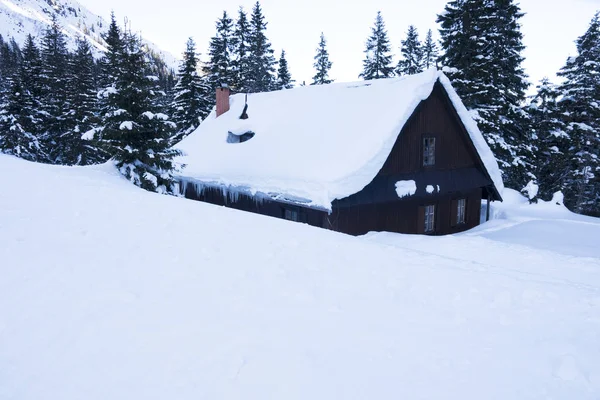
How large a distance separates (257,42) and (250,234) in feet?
123

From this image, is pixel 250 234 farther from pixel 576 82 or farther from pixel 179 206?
pixel 576 82

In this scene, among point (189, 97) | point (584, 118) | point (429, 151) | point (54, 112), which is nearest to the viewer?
point (429, 151)

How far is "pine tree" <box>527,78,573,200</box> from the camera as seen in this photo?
26188mm

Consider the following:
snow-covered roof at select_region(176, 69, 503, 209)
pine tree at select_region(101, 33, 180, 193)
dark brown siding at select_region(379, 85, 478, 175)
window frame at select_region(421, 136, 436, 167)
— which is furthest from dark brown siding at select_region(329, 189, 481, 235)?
pine tree at select_region(101, 33, 180, 193)

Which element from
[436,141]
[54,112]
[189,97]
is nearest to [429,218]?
[436,141]

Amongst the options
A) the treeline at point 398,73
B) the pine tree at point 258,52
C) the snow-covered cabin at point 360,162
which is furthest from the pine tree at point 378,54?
the snow-covered cabin at point 360,162

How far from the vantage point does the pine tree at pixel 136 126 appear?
15.1 m

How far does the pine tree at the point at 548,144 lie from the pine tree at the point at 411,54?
16.0 meters

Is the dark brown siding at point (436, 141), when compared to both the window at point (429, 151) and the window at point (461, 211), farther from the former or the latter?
the window at point (461, 211)

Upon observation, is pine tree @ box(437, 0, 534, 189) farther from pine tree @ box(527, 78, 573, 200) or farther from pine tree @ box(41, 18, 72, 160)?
pine tree @ box(41, 18, 72, 160)

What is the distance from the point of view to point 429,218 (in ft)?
54.7

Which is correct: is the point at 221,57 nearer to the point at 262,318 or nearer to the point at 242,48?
the point at 242,48

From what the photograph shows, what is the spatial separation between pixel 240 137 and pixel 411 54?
95.9 ft

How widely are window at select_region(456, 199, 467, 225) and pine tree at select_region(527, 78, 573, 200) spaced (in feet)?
38.5
